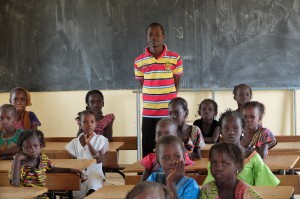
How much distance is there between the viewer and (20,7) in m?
7.61

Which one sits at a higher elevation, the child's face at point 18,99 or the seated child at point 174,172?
the child's face at point 18,99

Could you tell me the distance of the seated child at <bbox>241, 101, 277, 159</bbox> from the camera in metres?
4.30

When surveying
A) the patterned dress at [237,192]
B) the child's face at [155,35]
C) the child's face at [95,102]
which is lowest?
the patterned dress at [237,192]

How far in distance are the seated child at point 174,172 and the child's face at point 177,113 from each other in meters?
1.55

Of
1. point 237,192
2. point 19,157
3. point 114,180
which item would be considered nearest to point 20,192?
point 19,157

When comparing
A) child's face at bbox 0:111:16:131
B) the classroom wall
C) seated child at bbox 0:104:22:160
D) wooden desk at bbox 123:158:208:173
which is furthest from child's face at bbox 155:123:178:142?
the classroom wall

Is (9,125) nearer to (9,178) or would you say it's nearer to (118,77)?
(9,178)

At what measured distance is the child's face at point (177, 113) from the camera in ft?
15.6

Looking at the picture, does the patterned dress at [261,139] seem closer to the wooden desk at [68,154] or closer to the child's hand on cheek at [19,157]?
the wooden desk at [68,154]

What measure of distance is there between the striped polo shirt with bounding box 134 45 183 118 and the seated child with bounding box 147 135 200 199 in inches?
81.1

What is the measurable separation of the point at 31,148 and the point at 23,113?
1.84m

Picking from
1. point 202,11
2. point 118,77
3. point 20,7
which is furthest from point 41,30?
point 202,11

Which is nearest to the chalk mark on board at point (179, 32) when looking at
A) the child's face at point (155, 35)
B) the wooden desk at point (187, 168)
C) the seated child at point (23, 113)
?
the child's face at point (155, 35)

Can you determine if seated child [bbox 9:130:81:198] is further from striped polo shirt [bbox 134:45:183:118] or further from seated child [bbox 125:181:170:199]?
seated child [bbox 125:181:170:199]
